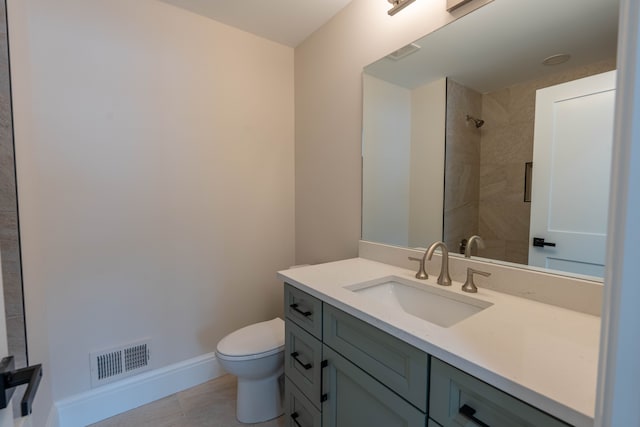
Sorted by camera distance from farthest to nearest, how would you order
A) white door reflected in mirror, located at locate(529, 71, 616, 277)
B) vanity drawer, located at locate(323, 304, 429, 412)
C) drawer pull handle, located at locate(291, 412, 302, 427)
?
drawer pull handle, located at locate(291, 412, 302, 427), white door reflected in mirror, located at locate(529, 71, 616, 277), vanity drawer, located at locate(323, 304, 429, 412)

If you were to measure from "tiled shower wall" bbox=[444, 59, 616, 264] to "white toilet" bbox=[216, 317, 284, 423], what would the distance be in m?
1.10

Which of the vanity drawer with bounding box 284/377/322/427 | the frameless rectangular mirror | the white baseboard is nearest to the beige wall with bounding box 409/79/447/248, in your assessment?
the frameless rectangular mirror

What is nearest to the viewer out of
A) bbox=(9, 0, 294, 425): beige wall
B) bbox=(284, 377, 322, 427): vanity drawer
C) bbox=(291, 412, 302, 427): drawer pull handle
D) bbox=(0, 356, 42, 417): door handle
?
bbox=(0, 356, 42, 417): door handle

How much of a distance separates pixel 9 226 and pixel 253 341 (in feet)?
3.87

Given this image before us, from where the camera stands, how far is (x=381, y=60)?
5.16ft

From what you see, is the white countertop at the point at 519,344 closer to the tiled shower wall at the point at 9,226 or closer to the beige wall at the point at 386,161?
the beige wall at the point at 386,161

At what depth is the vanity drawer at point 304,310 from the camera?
1140mm

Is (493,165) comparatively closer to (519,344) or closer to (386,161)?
(386,161)

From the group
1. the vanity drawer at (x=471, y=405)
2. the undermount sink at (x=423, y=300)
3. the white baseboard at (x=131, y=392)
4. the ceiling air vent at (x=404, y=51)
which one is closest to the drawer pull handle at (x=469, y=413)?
the vanity drawer at (x=471, y=405)

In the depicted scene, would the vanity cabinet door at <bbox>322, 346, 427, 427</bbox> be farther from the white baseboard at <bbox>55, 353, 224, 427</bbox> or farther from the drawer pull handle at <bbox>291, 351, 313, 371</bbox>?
the white baseboard at <bbox>55, 353, 224, 427</bbox>

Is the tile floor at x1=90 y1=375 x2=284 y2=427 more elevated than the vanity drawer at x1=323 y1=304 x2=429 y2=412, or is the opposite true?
the vanity drawer at x1=323 y1=304 x2=429 y2=412

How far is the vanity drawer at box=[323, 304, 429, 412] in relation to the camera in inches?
30.1

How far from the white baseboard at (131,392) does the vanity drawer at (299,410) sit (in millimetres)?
858

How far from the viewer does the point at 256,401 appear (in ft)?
5.22
